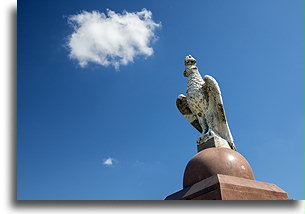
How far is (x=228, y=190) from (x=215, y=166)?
69cm

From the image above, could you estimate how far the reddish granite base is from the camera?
153 inches

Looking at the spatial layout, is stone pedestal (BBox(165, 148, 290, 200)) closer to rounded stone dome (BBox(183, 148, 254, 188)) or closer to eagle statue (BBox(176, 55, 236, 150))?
rounded stone dome (BBox(183, 148, 254, 188))

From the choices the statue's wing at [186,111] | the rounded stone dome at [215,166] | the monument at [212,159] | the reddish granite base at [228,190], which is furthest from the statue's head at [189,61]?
the reddish granite base at [228,190]

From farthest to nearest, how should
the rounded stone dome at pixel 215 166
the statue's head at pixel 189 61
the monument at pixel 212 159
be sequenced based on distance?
the statue's head at pixel 189 61, the rounded stone dome at pixel 215 166, the monument at pixel 212 159

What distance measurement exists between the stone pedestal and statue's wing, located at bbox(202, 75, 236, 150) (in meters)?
0.70

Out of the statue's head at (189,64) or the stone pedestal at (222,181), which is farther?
the statue's head at (189,64)

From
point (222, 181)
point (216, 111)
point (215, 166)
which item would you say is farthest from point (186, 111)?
point (222, 181)

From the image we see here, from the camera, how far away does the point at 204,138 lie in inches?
220

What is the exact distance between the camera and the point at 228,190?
12.9 feet

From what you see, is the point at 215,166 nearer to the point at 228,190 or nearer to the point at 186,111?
the point at 228,190

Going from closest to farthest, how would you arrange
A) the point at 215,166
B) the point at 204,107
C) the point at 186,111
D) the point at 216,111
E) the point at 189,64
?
the point at 215,166 < the point at 216,111 < the point at 204,107 < the point at 186,111 < the point at 189,64

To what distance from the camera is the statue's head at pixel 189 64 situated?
6.46 meters

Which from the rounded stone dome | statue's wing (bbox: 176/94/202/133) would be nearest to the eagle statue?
statue's wing (bbox: 176/94/202/133)

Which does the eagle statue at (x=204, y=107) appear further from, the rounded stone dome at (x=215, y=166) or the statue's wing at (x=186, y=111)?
the rounded stone dome at (x=215, y=166)
